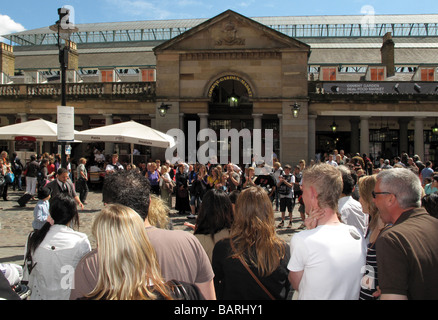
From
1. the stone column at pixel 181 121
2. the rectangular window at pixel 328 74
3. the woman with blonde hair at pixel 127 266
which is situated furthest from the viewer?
the rectangular window at pixel 328 74

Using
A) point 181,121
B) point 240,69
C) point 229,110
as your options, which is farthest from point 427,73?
point 181,121

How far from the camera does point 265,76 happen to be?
2139cm

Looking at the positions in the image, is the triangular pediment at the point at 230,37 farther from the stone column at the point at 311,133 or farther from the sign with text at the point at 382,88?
the stone column at the point at 311,133

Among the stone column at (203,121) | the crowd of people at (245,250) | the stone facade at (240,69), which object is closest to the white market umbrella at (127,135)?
the stone column at (203,121)

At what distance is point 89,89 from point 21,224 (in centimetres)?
1416

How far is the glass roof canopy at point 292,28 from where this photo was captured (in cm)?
4894

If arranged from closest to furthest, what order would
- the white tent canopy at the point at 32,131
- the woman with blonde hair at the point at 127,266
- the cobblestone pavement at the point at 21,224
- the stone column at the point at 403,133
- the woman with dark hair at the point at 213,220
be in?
the woman with blonde hair at the point at 127,266 < the woman with dark hair at the point at 213,220 < the cobblestone pavement at the point at 21,224 < the white tent canopy at the point at 32,131 < the stone column at the point at 403,133

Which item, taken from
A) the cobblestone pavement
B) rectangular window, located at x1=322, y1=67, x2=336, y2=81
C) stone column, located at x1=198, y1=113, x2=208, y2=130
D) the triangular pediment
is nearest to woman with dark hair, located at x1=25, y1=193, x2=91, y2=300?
the cobblestone pavement

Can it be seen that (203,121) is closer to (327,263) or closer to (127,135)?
(127,135)

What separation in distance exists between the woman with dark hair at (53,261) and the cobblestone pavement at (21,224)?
4052 mm
